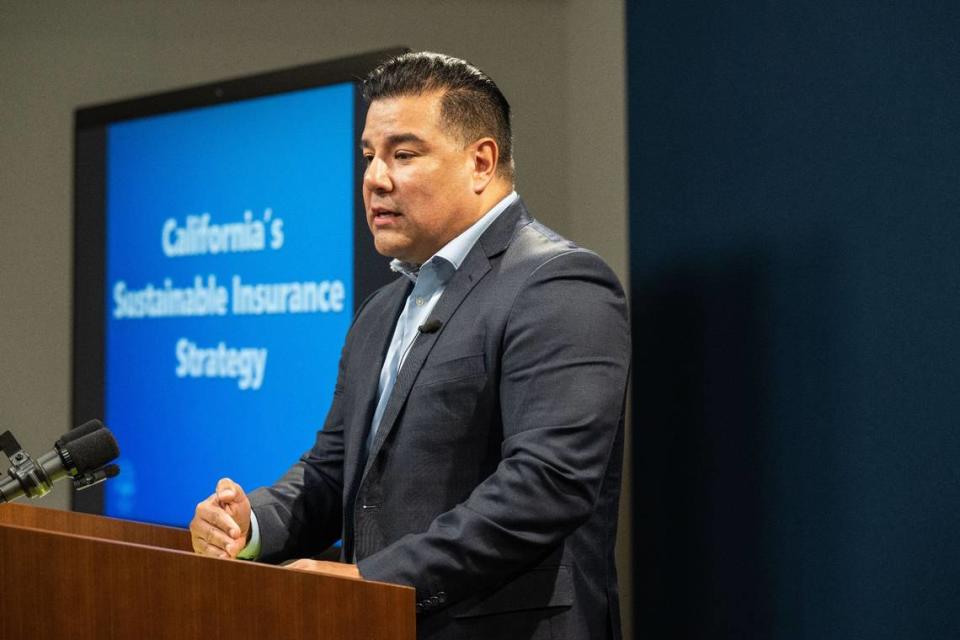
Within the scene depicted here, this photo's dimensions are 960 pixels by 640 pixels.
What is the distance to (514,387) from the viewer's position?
1.79m

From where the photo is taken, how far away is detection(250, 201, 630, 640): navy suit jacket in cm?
167

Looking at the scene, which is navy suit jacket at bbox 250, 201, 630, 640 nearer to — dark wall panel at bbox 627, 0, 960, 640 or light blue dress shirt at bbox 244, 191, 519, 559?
light blue dress shirt at bbox 244, 191, 519, 559

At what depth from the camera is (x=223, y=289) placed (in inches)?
132

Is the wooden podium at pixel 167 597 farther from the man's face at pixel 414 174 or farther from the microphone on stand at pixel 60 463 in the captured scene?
the man's face at pixel 414 174

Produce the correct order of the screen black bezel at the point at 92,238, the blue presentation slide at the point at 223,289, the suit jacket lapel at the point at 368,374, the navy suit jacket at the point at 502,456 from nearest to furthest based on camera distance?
the navy suit jacket at the point at 502,456 → the suit jacket lapel at the point at 368,374 → the blue presentation slide at the point at 223,289 → the screen black bezel at the point at 92,238

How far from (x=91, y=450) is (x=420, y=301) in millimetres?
699

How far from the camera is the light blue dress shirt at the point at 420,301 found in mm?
2000

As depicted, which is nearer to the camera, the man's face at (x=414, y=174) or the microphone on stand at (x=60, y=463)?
the microphone on stand at (x=60, y=463)

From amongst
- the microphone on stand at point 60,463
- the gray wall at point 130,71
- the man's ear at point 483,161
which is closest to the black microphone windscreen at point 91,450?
the microphone on stand at point 60,463

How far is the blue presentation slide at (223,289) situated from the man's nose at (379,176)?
105 centimetres

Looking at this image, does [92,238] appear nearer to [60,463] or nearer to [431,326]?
[431,326]

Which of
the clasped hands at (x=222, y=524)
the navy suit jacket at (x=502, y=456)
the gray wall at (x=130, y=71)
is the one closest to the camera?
the navy suit jacket at (x=502, y=456)

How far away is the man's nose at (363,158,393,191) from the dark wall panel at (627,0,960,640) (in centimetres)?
70

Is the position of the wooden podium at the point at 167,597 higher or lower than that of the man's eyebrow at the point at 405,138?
lower
